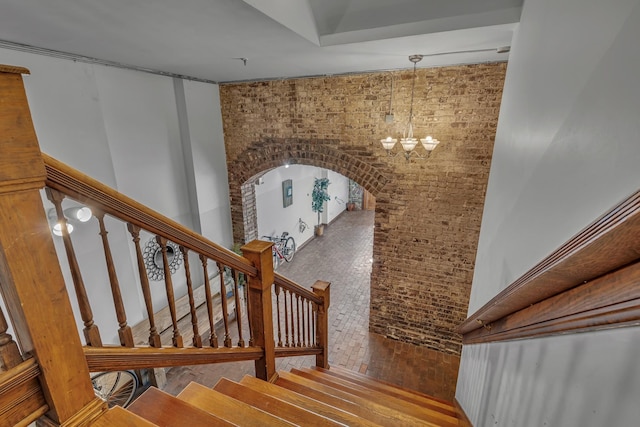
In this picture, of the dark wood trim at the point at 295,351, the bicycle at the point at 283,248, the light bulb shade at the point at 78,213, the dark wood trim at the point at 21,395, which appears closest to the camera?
the dark wood trim at the point at 21,395

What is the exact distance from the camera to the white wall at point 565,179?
0.72 metres

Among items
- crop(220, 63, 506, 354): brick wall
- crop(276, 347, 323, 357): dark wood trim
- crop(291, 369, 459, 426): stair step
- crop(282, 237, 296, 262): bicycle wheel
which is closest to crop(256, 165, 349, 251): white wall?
crop(282, 237, 296, 262): bicycle wheel

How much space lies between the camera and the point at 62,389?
89cm

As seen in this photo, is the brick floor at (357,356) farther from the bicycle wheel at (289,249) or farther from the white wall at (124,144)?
the white wall at (124,144)

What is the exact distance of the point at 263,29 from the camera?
221 cm

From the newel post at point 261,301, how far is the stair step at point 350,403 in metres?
0.22

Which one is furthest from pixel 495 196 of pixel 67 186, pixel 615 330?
pixel 67 186

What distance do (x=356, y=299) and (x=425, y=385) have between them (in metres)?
1.92

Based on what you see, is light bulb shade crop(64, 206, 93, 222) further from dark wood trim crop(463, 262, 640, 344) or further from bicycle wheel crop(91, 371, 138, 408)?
dark wood trim crop(463, 262, 640, 344)

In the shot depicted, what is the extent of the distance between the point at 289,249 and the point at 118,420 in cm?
596

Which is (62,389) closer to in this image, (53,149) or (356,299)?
(53,149)

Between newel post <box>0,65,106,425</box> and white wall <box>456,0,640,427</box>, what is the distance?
1406 millimetres

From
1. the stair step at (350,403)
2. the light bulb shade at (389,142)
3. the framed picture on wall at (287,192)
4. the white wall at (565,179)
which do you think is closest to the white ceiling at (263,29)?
the white wall at (565,179)

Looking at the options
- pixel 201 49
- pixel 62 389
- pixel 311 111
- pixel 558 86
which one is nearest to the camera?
pixel 62 389
